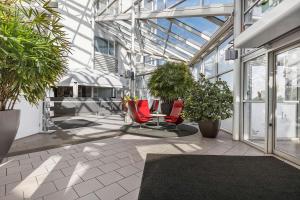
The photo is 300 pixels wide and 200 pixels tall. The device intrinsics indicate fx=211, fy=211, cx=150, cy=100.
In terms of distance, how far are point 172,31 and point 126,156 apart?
25.3ft

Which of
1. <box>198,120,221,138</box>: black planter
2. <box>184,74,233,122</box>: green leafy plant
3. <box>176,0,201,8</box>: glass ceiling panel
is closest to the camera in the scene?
<box>184,74,233,122</box>: green leafy plant

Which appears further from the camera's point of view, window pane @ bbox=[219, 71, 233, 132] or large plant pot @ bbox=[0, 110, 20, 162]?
window pane @ bbox=[219, 71, 233, 132]

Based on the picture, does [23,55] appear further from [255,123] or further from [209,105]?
[255,123]

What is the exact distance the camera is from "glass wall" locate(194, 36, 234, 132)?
7.16 meters

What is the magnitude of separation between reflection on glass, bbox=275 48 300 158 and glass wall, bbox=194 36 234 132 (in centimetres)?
248

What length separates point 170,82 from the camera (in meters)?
9.61

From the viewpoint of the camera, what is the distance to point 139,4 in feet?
30.7

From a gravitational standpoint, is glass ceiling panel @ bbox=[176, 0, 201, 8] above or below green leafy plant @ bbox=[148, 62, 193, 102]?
above

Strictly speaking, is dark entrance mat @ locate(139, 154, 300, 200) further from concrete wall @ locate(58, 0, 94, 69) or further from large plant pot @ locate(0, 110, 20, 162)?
concrete wall @ locate(58, 0, 94, 69)

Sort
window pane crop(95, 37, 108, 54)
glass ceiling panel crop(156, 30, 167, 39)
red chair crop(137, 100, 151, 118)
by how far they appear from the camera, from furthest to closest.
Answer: window pane crop(95, 37, 108, 54) → glass ceiling panel crop(156, 30, 167, 39) → red chair crop(137, 100, 151, 118)

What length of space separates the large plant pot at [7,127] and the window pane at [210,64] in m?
8.25

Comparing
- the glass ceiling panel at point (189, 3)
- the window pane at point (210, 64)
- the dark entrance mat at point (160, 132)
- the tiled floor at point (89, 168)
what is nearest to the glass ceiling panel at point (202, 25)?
the glass ceiling panel at point (189, 3)

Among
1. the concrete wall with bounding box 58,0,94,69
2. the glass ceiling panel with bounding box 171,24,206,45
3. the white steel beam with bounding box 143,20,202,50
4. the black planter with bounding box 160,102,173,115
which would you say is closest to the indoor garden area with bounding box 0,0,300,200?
the glass ceiling panel with bounding box 171,24,206,45

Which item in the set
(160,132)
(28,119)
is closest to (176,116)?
(160,132)
